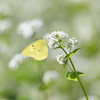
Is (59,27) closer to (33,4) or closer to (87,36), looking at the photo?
(87,36)

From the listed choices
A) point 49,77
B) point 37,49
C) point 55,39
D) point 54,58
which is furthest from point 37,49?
point 54,58

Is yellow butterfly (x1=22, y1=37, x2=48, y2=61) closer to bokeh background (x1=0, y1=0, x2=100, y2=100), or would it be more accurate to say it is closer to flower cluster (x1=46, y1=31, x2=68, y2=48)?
flower cluster (x1=46, y1=31, x2=68, y2=48)

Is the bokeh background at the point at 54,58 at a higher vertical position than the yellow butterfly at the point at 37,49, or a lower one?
higher

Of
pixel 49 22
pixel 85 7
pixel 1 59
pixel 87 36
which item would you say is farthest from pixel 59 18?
pixel 1 59

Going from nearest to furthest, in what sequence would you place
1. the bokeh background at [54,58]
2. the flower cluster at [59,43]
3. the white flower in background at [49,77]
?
the flower cluster at [59,43] → the white flower in background at [49,77] → the bokeh background at [54,58]

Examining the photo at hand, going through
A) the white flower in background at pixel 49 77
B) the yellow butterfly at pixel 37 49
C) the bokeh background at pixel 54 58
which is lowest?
the yellow butterfly at pixel 37 49

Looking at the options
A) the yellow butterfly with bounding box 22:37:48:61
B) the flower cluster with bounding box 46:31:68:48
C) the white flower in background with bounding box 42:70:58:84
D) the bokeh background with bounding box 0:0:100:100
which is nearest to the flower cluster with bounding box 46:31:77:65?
the flower cluster with bounding box 46:31:68:48

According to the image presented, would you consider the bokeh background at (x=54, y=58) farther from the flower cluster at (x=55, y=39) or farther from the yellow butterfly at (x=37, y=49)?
the flower cluster at (x=55, y=39)

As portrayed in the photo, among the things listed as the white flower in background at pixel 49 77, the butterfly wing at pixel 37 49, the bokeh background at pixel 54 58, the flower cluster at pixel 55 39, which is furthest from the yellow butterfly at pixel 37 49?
the white flower in background at pixel 49 77

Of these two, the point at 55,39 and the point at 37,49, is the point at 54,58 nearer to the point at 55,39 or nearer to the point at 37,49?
the point at 37,49
